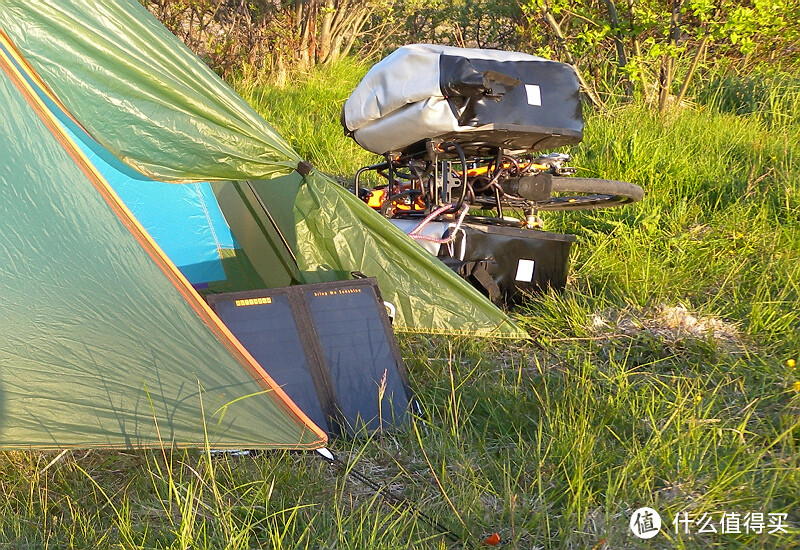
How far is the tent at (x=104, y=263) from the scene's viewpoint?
2439 mm

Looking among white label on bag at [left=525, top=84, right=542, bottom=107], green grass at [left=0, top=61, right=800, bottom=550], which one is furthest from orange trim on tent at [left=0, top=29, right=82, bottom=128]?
white label on bag at [left=525, top=84, right=542, bottom=107]

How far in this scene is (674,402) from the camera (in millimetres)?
2850

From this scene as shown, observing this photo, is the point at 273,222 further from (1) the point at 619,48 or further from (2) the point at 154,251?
(1) the point at 619,48

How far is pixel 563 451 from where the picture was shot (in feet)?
8.16

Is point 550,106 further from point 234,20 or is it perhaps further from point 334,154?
point 234,20

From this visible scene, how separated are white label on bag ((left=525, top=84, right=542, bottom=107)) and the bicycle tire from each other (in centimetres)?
41

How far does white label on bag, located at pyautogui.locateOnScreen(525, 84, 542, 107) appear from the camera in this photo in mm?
3512

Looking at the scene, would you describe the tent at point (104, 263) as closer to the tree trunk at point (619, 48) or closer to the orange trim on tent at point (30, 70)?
the orange trim on tent at point (30, 70)

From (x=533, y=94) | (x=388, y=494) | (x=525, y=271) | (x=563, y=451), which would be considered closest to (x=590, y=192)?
(x=525, y=271)

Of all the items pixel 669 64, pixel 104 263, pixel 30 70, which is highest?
pixel 30 70

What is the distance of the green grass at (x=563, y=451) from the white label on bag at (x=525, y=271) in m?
0.11

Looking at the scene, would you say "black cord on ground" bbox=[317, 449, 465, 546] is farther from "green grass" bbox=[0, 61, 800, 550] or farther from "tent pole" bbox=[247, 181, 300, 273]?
"tent pole" bbox=[247, 181, 300, 273]

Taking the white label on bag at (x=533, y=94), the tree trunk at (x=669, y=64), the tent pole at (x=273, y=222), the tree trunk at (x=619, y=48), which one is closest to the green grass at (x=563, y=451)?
the tent pole at (x=273, y=222)

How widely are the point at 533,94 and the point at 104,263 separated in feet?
6.12
